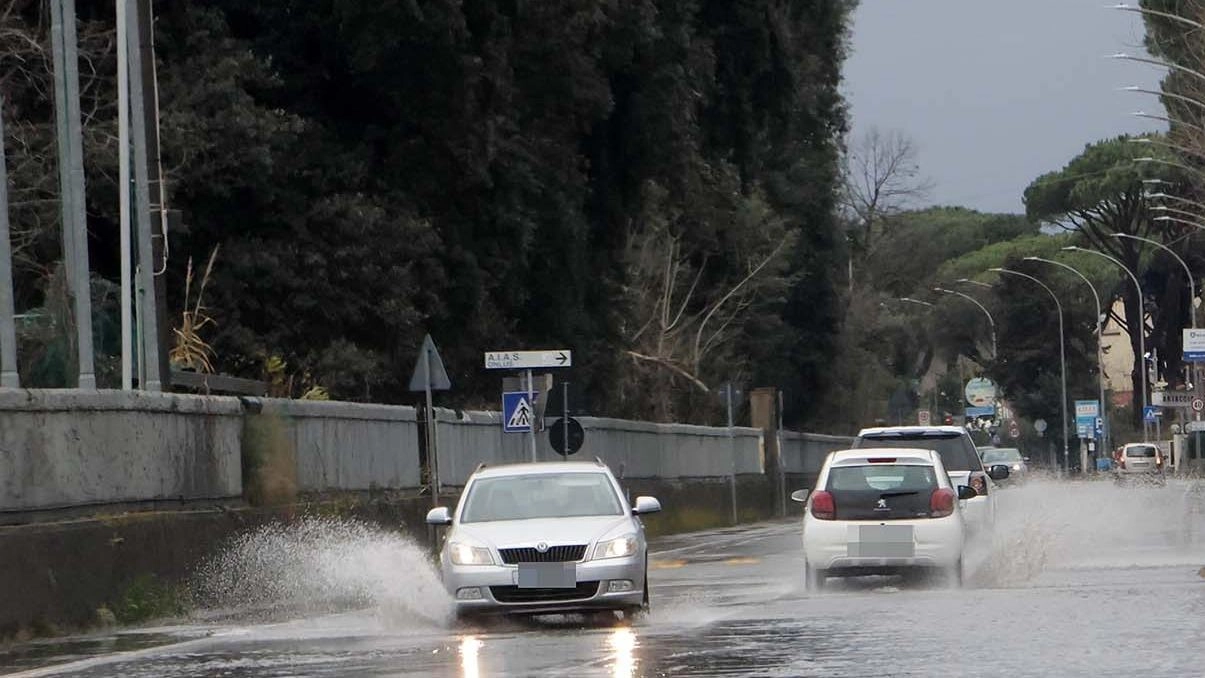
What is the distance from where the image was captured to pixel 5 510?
18094mm

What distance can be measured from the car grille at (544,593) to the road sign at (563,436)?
21.1 meters

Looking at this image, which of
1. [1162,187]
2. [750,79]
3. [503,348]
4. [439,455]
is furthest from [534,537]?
[1162,187]

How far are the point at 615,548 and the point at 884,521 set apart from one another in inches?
160

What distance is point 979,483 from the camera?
2427 cm

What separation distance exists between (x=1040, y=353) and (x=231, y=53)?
311ft

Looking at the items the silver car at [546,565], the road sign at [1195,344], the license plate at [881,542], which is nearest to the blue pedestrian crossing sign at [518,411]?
the license plate at [881,542]

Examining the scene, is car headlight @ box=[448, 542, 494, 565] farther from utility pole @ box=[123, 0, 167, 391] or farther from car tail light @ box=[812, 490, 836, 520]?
utility pole @ box=[123, 0, 167, 391]

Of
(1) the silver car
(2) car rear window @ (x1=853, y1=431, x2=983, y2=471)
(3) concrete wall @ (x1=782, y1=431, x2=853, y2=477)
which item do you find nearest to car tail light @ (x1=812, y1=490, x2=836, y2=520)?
(1) the silver car

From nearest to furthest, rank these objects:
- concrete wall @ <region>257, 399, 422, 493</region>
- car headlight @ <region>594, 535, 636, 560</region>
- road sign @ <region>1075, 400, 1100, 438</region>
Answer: car headlight @ <region>594, 535, 636, 560</region> → concrete wall @ <region>257, 399, 422, 493</region> → road sign @ <region>1075, 400, 1100, 438</region>

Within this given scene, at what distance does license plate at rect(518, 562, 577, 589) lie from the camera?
56.6 feet

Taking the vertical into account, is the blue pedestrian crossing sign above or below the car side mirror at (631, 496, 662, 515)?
above

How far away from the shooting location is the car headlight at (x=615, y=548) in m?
17.4

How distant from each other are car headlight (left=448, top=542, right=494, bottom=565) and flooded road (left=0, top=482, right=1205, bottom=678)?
54 centimetres

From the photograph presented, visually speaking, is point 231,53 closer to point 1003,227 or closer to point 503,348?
point 503,348
